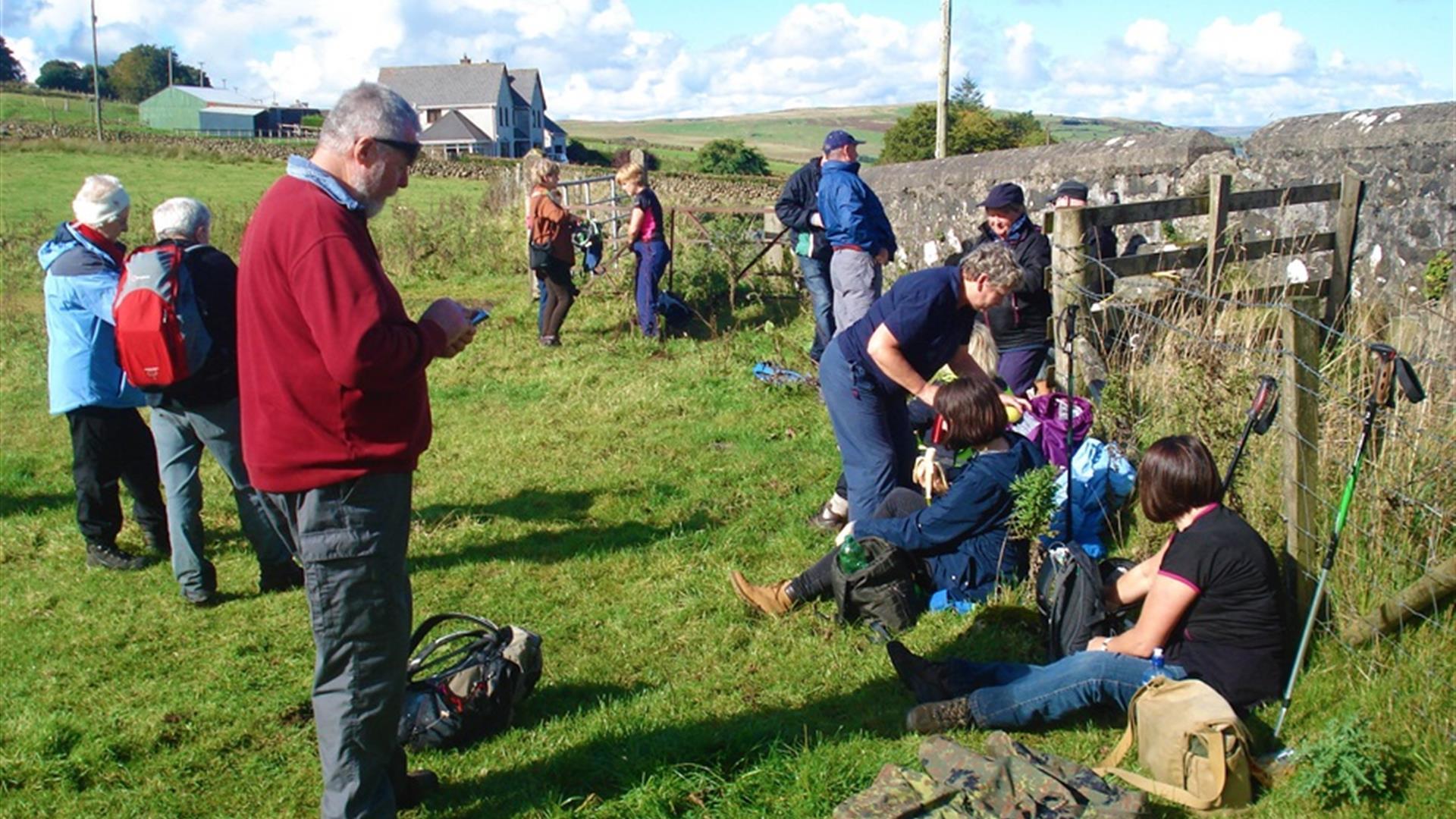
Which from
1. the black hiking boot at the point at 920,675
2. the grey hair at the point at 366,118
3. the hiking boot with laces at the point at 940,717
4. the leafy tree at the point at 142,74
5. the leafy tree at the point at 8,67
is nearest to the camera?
the grey hair at the point at 366,118

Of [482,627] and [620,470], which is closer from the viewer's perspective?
[482,627]

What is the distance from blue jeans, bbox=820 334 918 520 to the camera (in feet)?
17.1

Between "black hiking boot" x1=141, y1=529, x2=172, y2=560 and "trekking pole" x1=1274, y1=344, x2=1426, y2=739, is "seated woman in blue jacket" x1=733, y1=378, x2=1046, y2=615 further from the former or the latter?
"black hiking boot" x1=141, y1=529, x2=172, y2=560

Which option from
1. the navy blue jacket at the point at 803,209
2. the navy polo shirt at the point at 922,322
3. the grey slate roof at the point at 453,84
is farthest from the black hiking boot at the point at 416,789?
the grey slate roof at the point at 453,84

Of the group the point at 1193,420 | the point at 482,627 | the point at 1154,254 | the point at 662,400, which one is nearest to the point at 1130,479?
the point at 1193,420

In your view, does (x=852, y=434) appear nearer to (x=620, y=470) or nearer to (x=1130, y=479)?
(x=1130, y=479)

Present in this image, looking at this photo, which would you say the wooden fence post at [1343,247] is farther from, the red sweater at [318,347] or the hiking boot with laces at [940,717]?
the red sweater at [318,347]

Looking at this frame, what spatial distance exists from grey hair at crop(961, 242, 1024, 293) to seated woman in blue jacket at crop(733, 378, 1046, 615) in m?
0.42

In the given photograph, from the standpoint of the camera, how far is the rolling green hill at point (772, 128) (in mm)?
85125

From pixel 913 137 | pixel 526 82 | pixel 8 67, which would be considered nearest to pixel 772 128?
pixel 526 82

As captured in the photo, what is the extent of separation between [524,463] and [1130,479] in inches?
156

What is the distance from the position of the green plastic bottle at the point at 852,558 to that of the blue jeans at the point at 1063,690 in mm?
912

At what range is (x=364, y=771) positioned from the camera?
10.2 ft

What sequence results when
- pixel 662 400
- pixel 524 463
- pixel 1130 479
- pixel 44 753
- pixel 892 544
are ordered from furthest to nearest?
1. pixel 662 400
2. pixel 524 463
3. pixel 1130 479
4. pixel 892 544
5. pixel 44 753
